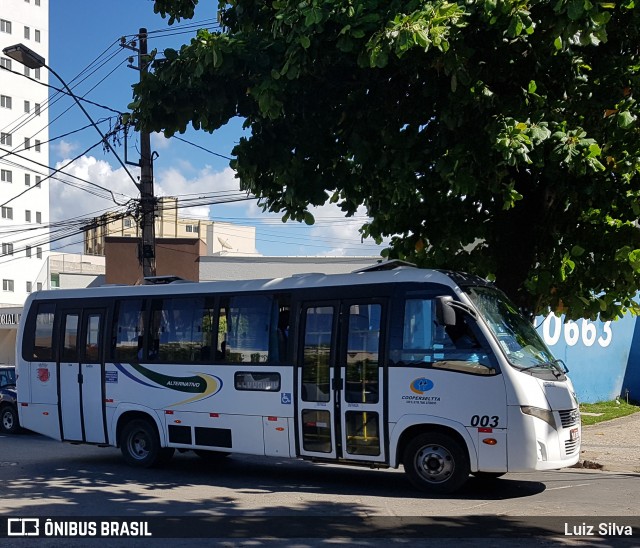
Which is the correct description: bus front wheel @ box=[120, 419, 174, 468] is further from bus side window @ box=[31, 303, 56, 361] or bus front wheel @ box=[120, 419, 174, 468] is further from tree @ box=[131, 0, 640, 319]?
tree @ box=[131, 0, 640, 319]

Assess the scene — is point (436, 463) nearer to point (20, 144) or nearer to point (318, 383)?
point (318, 383)

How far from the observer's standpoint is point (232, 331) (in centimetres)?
1190

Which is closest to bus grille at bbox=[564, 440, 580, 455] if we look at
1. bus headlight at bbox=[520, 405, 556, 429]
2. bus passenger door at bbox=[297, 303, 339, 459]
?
bus headlight at bbox=[520, 405, 556, 429]

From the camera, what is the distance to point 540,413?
9672mm

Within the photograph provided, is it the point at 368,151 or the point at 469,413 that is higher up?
the point at 368,151

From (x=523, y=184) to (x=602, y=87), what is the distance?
1.95m

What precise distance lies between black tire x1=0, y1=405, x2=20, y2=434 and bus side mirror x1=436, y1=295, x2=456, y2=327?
39.9 feet

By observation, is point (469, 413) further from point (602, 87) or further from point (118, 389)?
point (118, 389)

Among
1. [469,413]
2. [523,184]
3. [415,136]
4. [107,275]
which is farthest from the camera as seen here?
[107,275]

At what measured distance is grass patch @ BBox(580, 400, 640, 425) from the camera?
19031mm

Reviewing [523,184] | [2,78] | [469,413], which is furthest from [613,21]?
[2,78]

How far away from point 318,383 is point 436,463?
1.87 meters

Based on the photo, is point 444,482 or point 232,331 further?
point 232,331

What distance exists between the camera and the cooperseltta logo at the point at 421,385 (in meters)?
10.1
